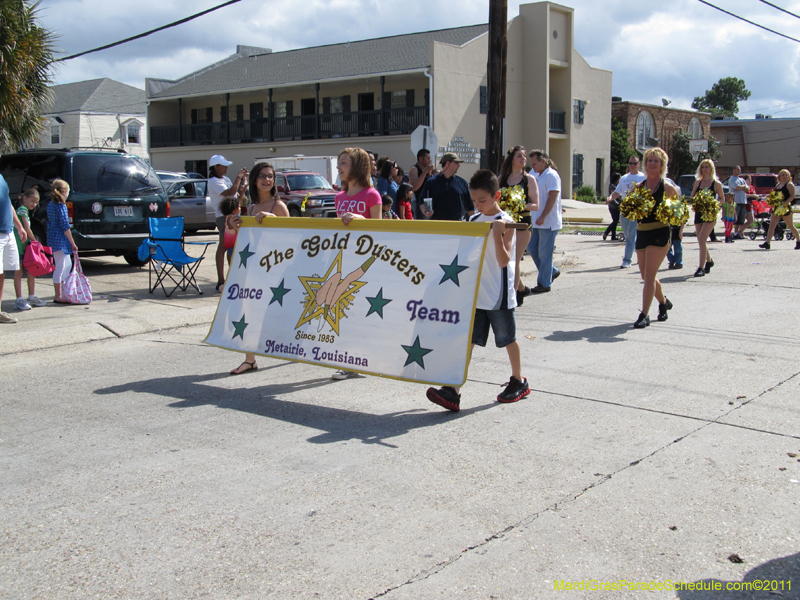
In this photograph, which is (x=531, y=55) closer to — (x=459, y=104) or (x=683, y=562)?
(x=459, y=104)

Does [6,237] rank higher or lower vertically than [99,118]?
lower

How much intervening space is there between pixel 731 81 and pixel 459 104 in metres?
105

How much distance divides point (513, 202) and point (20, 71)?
1178 centimetres

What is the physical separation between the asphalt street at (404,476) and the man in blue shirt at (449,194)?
217 cm

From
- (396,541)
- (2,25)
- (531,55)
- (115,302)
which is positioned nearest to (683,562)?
(396,541)

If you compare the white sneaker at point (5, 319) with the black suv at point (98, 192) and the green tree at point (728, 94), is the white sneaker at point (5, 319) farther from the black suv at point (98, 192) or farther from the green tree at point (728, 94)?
the green tree at point (728, 94)

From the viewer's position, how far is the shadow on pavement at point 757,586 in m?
3.05

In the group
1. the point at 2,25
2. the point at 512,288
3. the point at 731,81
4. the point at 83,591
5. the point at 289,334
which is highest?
the point at 731,81

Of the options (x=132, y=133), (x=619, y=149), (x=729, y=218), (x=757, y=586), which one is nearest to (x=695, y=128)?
(x=619, y=149)

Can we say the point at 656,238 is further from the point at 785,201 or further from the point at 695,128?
the point at 695,128

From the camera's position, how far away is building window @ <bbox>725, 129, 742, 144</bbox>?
66.9 metres

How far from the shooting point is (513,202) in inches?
361

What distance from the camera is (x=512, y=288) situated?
5445 millimetres

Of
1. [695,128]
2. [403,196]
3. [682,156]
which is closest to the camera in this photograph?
[403,196]
